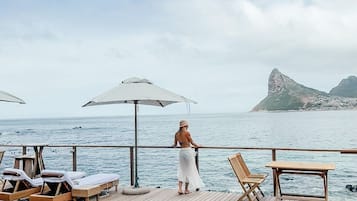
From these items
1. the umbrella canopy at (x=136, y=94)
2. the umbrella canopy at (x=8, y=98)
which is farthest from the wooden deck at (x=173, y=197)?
the umbrella canopy at (x=8, y=98)

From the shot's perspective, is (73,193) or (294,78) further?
(294,78)

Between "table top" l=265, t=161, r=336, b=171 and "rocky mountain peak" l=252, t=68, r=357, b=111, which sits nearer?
"table top" l=265, t=161, r=336, b=171

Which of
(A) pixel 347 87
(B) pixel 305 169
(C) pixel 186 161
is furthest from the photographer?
(A) pixel 347 87

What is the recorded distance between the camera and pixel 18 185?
5.65 metres

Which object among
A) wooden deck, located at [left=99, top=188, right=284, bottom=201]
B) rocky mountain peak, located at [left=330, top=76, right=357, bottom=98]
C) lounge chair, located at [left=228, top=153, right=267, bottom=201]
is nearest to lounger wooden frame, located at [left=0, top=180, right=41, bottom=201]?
wooden deck, located at [left=99, top=188, right=284, bottom=201]

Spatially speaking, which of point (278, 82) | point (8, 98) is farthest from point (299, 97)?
point (8, 98)

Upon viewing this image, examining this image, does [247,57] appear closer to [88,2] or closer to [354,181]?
[354,181]

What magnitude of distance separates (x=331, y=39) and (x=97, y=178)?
57.7ft

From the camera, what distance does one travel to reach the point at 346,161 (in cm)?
2097

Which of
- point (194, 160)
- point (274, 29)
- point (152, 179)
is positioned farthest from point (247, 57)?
point (194, 160)

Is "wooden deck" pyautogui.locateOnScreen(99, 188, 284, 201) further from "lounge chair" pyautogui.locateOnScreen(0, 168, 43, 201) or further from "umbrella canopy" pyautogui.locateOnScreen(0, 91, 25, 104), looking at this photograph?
"umbrella canopy" pyautogui.locateOnScreen(0, 91, 25, 104)

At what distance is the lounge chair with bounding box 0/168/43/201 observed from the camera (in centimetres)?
547

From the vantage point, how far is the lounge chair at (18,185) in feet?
18.0

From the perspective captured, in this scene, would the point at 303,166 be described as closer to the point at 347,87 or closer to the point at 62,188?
the point at 62,188
